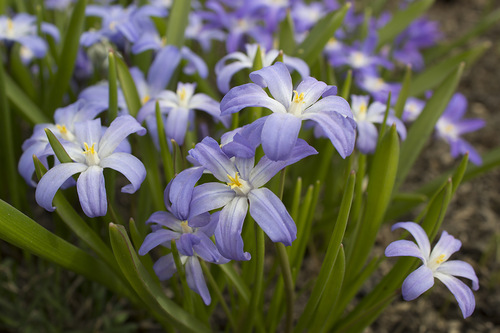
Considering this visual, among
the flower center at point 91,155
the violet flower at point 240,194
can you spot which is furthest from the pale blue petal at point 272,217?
the flower center at point 91,155

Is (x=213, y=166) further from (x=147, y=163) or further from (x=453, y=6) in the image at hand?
(x=453, y=6)

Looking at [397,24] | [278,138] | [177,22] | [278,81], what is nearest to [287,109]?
[278,81]

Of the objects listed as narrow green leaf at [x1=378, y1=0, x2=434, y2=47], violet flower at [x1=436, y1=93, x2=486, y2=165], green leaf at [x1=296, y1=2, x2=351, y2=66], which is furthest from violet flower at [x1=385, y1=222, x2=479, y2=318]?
narrow green leaf at [x1=378, y1=0, x2=434, y2=47]

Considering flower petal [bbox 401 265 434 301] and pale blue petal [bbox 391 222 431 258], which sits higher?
flower petal [bbox 401 265 434 301]

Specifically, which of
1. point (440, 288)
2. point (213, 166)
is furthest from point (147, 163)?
point (440, 288)

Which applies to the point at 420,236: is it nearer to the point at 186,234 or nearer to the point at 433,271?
the point at 433,271

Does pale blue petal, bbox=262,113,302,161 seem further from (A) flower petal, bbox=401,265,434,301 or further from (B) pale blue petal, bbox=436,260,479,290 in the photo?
(B) pale blue petal, bbox=436,260,479,290

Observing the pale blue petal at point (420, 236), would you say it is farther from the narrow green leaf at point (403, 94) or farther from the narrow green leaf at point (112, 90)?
the narrow green leaf at point (112, 90)
